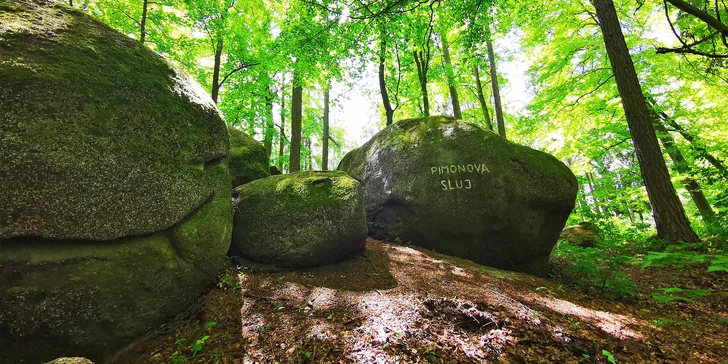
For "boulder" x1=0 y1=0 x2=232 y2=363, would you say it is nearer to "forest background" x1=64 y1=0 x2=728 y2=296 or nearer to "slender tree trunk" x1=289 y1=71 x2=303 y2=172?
"forest background" x1=64 y1=0 x2=728 y2=296

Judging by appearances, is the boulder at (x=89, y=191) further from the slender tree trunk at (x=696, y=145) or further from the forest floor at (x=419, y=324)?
the slender tree trunk at (x=696, y=145)

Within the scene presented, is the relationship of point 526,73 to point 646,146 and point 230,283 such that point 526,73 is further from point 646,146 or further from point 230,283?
point 230,283

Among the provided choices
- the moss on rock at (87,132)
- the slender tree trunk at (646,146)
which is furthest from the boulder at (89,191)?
the slender tree trunk at (646,146)

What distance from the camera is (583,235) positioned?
9.59 metres

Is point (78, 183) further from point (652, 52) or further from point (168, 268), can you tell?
point (652, 52)

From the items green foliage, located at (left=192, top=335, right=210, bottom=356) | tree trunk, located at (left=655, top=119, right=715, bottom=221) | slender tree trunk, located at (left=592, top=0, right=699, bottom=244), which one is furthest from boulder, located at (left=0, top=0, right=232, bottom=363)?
tree trunk, located at (left=655, top=119, right=715, bottom=221)

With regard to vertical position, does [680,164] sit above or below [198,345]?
above

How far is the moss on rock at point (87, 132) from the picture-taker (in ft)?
7.78

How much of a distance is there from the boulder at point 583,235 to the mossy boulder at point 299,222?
855 centimetres

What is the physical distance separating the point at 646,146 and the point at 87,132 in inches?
Answer: 384

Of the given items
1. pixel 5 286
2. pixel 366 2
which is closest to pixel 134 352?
pixel 5 286

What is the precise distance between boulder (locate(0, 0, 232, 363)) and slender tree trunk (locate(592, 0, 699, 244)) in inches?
346

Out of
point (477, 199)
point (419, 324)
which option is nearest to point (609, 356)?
A: point (419, 324)

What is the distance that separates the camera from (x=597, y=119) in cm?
1105
